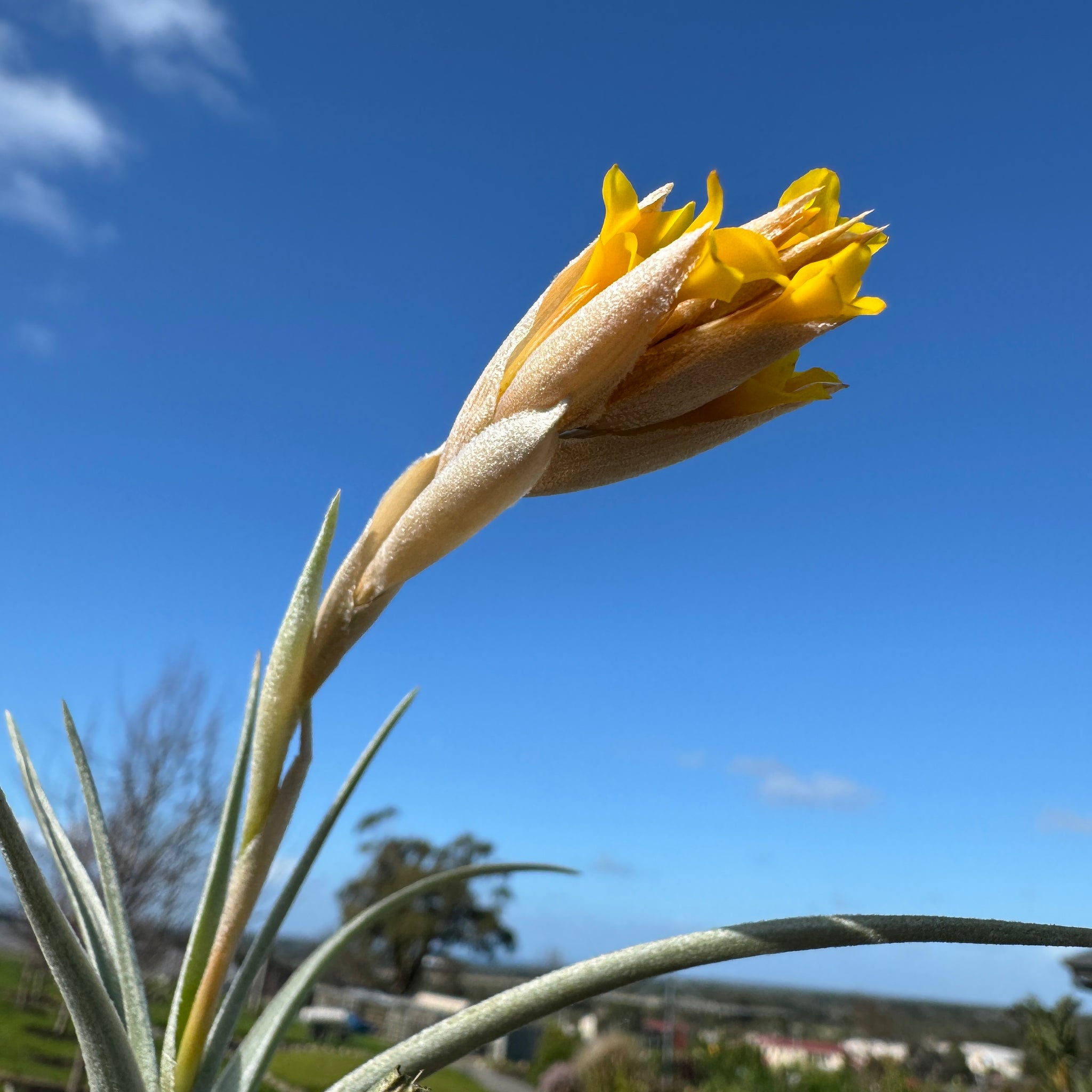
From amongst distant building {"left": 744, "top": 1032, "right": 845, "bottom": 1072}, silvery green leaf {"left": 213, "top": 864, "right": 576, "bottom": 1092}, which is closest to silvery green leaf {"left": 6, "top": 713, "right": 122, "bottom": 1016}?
silvery green leaf {"left": 213, "top": 864, "right": 576, "bottom": 1092}

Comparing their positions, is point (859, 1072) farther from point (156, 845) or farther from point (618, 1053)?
point (156, 845)

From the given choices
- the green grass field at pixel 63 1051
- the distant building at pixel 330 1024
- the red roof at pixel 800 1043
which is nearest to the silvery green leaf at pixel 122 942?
the green grass field at pixel 63 1051

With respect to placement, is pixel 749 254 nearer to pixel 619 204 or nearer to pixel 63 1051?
pixel 619 204

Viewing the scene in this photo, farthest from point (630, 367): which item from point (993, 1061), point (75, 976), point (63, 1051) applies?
point (993, 1061)

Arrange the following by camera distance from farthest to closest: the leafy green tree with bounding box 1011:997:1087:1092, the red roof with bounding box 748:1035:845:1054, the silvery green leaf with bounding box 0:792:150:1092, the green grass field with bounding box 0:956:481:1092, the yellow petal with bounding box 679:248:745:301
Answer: the red roof with bounding box 748:1035:845:1054 < the green grass field with bounding box 0:956:481:1092 < the leafy green tree with bounding box 1011:997:1087:1092 < the yellow petal with bounding box 679:248:745:301 < the silvery green leaf with bounding box 0:792:150:1092

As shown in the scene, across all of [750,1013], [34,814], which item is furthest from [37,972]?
[34,814]

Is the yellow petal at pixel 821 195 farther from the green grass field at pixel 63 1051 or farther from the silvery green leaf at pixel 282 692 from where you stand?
the green grass field at pixel 63 1051

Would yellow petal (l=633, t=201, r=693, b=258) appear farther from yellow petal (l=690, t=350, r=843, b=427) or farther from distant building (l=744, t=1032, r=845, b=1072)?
distant building (l=744, t=1032, r=845, b=1072)
